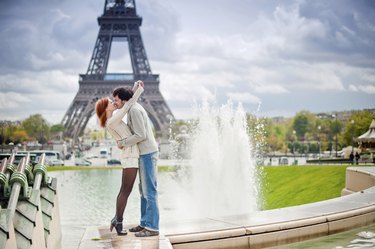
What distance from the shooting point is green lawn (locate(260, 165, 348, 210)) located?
2023 cm

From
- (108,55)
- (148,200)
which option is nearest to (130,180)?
(148,200)

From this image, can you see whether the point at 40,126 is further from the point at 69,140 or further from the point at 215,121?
the point at 215,121

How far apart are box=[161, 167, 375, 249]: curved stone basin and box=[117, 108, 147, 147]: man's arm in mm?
1093

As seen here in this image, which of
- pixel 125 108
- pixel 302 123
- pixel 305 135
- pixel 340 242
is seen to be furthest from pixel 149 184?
pixel 305 135

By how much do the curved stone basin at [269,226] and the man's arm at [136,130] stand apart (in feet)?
3.58

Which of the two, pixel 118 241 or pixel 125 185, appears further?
pixel 125 185

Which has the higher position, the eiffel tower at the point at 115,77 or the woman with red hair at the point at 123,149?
the eiffel tower at the point at 115,77

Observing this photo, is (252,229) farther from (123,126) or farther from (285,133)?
(285,133)

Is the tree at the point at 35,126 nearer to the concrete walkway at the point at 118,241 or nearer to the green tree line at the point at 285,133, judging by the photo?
the green tree line at the point at 285,133

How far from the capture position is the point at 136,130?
638cm

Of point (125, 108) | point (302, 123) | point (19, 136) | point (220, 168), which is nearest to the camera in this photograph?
point (125, 108)

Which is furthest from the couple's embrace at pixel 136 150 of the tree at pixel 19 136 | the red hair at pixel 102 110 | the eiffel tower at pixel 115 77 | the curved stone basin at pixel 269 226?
the tree at pixel 19 136

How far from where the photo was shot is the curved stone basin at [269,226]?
6.09 meters

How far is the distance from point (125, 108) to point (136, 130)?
0.28 m
